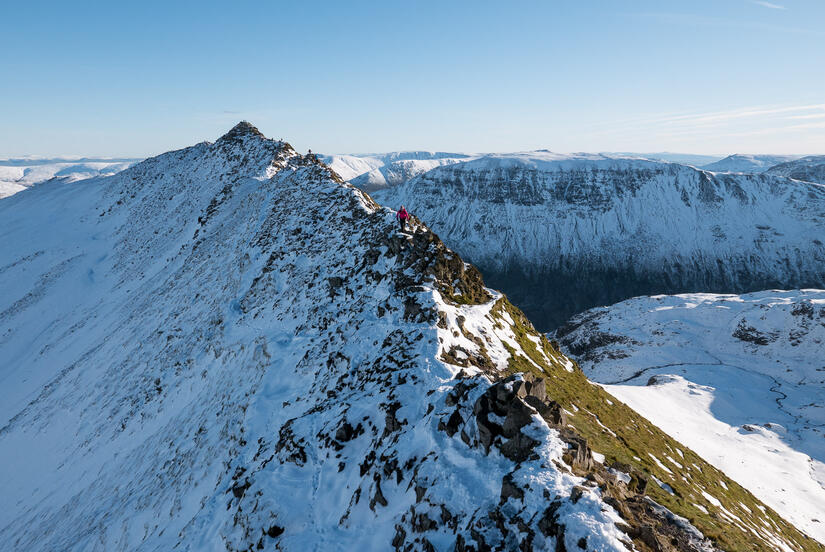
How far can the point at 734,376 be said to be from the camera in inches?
2566

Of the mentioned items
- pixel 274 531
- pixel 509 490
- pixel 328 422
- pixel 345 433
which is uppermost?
pixel 509 490

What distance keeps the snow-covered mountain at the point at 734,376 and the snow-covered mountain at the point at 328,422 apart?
14.2 metres

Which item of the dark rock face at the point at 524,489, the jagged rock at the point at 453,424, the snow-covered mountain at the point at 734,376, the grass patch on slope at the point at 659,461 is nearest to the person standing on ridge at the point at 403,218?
the grass patch on slope at the point at 659,461

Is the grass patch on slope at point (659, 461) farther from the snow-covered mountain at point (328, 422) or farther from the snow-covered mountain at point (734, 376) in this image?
the snow-covered mountain at point (734, 376)

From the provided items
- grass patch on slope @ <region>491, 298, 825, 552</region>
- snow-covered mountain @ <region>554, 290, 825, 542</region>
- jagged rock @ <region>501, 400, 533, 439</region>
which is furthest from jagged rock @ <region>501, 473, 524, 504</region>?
snow-covered mountain @ <region>554, 290, 825, 542</region>

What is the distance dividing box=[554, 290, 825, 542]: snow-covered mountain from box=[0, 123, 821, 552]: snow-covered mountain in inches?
560

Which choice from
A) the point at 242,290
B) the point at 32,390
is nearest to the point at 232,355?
the point at 242,290

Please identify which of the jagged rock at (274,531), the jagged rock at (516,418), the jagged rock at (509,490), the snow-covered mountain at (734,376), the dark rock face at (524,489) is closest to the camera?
the dark rock face at (524,489)

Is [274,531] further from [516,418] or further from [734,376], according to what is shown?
[734,376]

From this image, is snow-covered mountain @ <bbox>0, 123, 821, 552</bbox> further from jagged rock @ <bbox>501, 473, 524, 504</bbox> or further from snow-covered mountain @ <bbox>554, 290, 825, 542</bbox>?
snow-covered mountain @ <bbox>554, 290, 825, 542</bbox>

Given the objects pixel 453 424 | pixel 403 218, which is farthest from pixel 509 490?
pixel 403 218

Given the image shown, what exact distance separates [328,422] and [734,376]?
75984 mm

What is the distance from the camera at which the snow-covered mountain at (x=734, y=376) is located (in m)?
33.2

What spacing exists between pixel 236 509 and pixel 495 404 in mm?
9877
